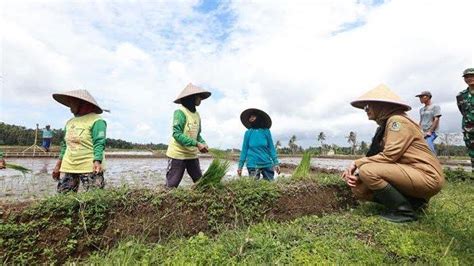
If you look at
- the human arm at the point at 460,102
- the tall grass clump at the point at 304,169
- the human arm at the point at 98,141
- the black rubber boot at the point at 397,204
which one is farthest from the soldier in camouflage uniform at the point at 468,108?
the human arm at the point at 98,141

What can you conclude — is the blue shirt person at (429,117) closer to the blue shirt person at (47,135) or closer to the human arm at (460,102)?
the human arm at (460,102)

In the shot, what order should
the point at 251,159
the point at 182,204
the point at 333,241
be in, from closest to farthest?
the point at 333,241 → the point at 182,204 → the point at 251,159

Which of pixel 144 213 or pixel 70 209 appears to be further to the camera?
pixel 144 213

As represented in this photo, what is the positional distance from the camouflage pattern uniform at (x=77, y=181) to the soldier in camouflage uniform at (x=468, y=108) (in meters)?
5.27

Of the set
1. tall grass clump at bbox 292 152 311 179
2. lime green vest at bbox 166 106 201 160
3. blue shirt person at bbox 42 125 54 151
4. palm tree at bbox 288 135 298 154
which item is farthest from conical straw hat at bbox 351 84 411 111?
palm tree at bbox 288 135 298 154

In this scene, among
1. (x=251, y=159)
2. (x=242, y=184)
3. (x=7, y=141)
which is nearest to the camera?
(x=242, y=184)

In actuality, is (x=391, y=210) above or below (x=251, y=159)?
below

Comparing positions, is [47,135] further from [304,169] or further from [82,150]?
[304,169]

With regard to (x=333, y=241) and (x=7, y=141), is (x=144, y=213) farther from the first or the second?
(x=7, y=141)

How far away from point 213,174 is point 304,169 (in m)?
1.96

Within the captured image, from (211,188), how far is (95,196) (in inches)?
43.9

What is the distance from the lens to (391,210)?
3.79m

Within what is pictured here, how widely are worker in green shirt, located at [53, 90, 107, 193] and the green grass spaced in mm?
1247

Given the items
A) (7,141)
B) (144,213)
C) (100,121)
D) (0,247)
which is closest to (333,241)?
(144,213)
